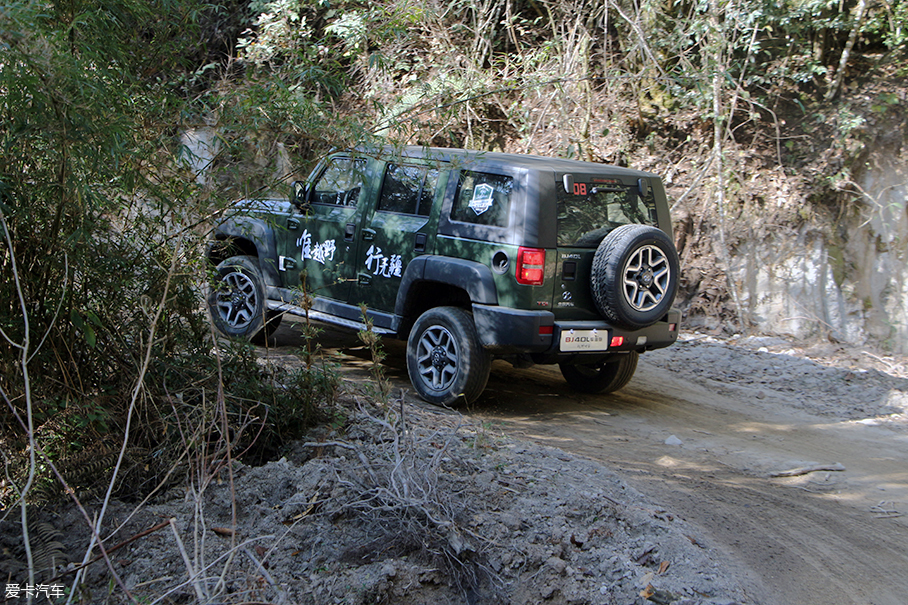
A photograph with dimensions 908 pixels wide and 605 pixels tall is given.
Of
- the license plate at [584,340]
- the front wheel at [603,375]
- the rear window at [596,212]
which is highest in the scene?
the rear window at [596,212]

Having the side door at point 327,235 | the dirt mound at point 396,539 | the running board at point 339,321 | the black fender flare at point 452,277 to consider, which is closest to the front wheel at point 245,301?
the running board at point 339,321

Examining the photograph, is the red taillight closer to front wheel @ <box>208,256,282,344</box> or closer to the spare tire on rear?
the spare tire on rear

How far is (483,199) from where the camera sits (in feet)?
18.5

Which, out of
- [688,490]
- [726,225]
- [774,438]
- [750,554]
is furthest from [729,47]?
[750,554]

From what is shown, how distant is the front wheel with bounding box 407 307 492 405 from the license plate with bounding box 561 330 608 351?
60cm

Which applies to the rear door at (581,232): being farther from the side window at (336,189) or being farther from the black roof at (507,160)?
the side window at (336,189)

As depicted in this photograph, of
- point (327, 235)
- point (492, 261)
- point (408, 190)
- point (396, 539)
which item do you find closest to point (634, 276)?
point (492, 261)

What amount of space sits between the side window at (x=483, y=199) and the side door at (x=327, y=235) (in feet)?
3.11

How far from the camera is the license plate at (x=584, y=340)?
5.45 m

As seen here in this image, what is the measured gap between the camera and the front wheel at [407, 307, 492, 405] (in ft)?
18.2

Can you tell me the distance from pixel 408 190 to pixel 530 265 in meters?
1.38

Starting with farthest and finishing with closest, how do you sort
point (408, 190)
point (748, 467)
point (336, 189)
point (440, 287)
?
point (336, 189), point (408, 190), point (440, 287), point (748, 467)

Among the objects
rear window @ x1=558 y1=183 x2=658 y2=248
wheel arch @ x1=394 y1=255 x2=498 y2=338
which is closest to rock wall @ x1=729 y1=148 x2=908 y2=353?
rear window @ x1=558 y1=183 x2=658 y2=248

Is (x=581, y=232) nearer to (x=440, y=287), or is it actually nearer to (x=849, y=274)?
(x=440, y=287)
